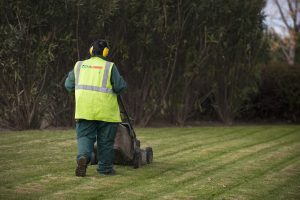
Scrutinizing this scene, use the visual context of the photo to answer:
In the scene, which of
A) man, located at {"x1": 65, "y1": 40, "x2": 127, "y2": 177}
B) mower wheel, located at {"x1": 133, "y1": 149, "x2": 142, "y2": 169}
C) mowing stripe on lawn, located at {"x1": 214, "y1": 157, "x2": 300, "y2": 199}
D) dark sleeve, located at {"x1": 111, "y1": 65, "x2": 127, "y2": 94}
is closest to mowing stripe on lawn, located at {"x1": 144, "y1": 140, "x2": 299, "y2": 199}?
mowing stripe on lawn, located at {"x1": 214, "y1": 157, "x2": 300, "y2": 199}

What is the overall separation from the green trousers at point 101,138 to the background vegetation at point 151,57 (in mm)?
5449

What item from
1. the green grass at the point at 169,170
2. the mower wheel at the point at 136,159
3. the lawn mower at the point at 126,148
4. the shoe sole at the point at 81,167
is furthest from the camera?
the mower wheel at the point at 136,159

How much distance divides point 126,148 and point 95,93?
3.32 feet

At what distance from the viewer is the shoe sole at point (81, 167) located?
9.00 m

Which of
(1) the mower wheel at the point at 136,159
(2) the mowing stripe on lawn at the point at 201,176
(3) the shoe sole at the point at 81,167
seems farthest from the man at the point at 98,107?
(2) the mowing stripe on lawn at the point at 201,176

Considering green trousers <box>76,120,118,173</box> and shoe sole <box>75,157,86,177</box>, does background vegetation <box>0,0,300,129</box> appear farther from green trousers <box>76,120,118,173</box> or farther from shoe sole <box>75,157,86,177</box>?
shoe sole <box>75,157,86,177</box>

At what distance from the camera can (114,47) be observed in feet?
50.9

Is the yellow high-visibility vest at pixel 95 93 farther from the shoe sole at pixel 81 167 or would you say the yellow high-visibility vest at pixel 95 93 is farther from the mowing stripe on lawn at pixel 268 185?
the mowing stripe on lawn at pixel 268 185

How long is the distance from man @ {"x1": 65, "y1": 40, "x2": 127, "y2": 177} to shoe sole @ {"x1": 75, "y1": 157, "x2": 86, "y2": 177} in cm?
16

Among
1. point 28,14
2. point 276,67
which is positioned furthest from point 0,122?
point 276,67

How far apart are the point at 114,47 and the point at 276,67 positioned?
5151mm

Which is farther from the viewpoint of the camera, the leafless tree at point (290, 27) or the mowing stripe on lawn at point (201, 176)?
the leafless tree at point (290, 27)

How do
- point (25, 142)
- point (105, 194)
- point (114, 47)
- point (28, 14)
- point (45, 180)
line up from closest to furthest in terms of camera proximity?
point (105, 194) → point (45, 180) → point (25, 142) → point (28, 14) → point (114, 47)

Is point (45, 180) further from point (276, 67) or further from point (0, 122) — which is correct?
point (276, 67)
